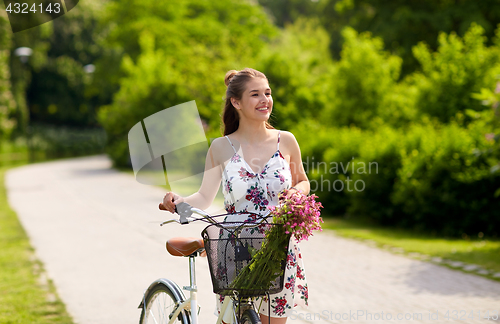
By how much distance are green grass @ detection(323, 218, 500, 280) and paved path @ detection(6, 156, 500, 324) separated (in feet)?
1.61

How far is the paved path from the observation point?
5.50 m

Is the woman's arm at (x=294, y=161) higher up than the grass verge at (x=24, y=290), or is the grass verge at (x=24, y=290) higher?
the woman's arm at (x=294, y=161)

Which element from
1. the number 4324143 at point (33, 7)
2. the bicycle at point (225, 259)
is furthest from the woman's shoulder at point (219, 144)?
the number 4324143 at point (33, 7)

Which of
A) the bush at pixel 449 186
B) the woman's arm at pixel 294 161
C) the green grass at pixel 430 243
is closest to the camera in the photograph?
the woman's arm at pixel 294 161

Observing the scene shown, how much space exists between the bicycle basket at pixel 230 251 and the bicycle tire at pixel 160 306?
1.56ft

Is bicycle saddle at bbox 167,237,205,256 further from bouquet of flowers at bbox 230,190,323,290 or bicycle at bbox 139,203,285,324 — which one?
bouquet of flowers at bbox 230,190,323,290

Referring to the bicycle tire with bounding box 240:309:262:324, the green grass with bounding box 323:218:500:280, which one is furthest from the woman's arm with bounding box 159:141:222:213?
the green grass with bounding box 323:218:500:280

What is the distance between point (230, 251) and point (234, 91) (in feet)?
3.14

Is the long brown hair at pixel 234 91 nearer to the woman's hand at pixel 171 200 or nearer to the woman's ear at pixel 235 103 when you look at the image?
the woman's ear at pixel 235 103

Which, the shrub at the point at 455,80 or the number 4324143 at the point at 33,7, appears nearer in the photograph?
the number 4324143 at the point at 33,7

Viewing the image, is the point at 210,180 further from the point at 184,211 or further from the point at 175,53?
the point at 175,53

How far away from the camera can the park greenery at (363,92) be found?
955 centimetres

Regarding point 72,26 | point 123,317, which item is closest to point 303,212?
point 123,317

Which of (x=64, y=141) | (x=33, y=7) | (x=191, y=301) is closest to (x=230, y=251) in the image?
(x=191, y=301)
